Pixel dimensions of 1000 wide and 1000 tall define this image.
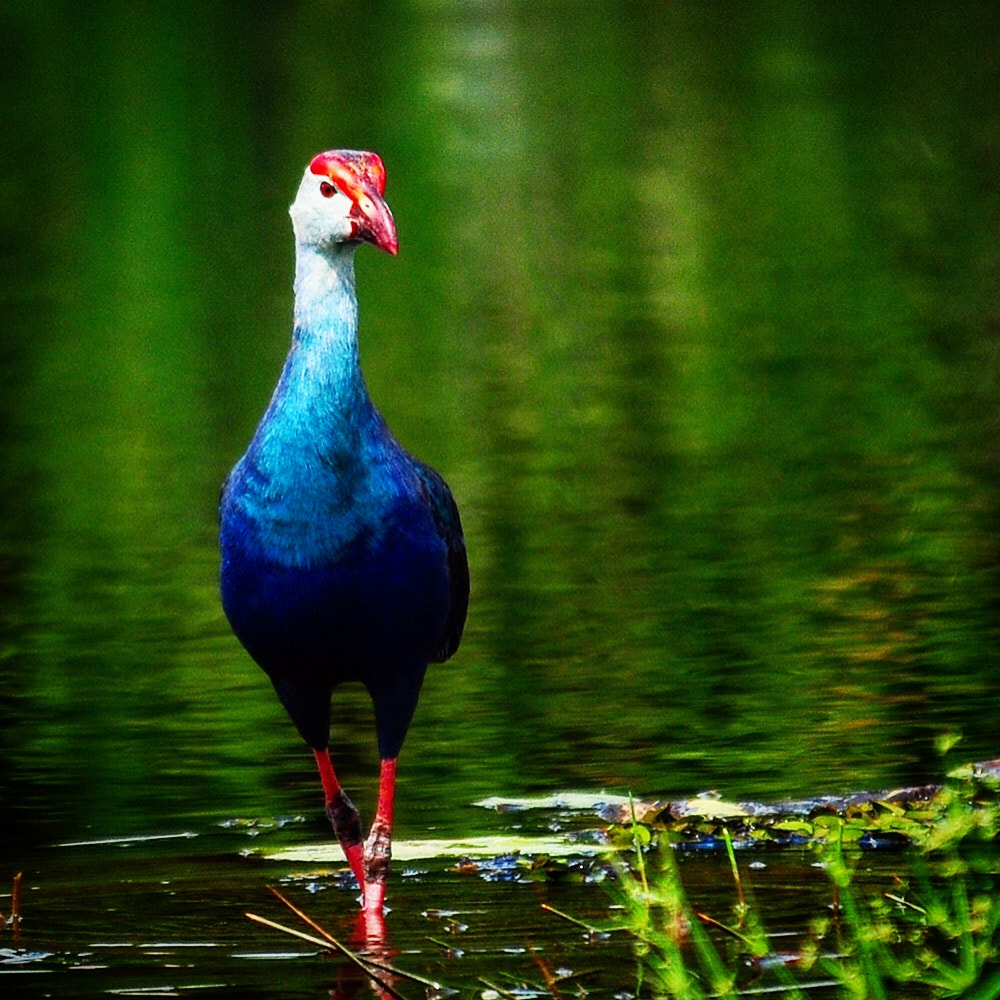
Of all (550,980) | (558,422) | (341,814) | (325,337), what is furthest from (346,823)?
(558,422)

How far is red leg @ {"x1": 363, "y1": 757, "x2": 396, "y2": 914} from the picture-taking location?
7.52 metres

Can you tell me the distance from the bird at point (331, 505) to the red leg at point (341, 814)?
1.23 feet

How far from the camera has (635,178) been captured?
1351 inches

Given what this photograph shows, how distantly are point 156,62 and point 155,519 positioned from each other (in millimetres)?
38271

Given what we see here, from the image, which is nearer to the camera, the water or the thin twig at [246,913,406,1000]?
the thin twig at [246,913,406,1000]

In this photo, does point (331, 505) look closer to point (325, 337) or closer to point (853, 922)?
point (325, 337)

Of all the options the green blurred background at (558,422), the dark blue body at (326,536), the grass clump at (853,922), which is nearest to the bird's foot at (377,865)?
the dark blue body at (326,536)

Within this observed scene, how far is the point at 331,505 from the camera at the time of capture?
23.7ft

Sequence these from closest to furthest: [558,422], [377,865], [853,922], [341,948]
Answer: [853,922] < [341,948] < [377,865] < [558,422]

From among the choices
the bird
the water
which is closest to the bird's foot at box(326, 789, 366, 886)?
the water

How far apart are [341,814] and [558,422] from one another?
9.76 meters

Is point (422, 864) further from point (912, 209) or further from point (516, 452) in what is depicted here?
point (912, 209)

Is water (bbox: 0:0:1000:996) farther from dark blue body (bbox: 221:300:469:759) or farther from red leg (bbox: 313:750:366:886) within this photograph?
dark blue body (bbox: 221:300:469:759)

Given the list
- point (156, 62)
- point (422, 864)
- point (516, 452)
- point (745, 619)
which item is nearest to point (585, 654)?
point (745, 619)
